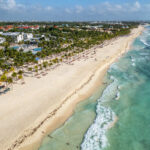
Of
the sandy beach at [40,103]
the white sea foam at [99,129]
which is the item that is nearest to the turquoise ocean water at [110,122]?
the white sea foam at [99,129]

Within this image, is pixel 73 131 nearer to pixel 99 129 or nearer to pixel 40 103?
pixel 99 129

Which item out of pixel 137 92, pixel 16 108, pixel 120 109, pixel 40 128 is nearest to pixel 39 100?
pixel 16 108

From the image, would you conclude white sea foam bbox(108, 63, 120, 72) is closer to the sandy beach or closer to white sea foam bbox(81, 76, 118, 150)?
the sandy beach

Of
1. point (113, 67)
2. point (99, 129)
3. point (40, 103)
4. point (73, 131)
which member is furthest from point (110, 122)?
point (113, 67)

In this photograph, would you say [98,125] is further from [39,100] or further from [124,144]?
[39,100]

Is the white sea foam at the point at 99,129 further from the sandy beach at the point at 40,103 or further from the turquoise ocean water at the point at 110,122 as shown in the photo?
the sandy beach at the point at 40,103

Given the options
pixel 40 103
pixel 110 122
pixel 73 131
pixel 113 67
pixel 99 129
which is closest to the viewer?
pixel 73 131

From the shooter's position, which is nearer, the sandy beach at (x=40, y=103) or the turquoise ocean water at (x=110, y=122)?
the turquoise ocean water at (x=110, y=122)
